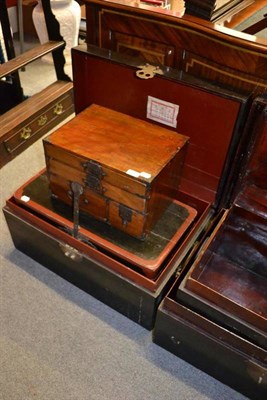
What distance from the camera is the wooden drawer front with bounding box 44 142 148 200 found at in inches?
42.6

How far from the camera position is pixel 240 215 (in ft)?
4.19

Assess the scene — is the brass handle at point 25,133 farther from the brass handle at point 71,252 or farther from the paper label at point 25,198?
the brass handle at point 71,252

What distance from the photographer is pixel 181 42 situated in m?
1.17

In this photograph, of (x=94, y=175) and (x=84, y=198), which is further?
(x=84, y=198)

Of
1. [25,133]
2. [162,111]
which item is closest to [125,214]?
[162,111]

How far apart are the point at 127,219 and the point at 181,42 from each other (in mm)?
651

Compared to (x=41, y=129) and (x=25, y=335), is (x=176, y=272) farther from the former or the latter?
(x=41, y=129)

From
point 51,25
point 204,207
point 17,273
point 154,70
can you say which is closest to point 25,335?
point 17,273

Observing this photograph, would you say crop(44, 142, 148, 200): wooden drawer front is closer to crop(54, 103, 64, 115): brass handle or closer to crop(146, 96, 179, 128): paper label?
crop(146, 96, 179, 128): paper label

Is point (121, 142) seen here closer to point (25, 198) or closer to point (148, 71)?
point (148, 71)

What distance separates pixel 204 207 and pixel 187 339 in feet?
1.73

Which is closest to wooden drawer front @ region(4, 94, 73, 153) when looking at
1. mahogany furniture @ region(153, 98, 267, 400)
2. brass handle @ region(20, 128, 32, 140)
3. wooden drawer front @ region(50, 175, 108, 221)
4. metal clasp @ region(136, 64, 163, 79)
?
brass handle @ region(20, 128, 32, 140)

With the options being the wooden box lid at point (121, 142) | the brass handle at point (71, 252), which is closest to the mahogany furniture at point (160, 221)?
the brass handle at point (71, 252)

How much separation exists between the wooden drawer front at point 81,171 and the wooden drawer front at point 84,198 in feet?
0.15
